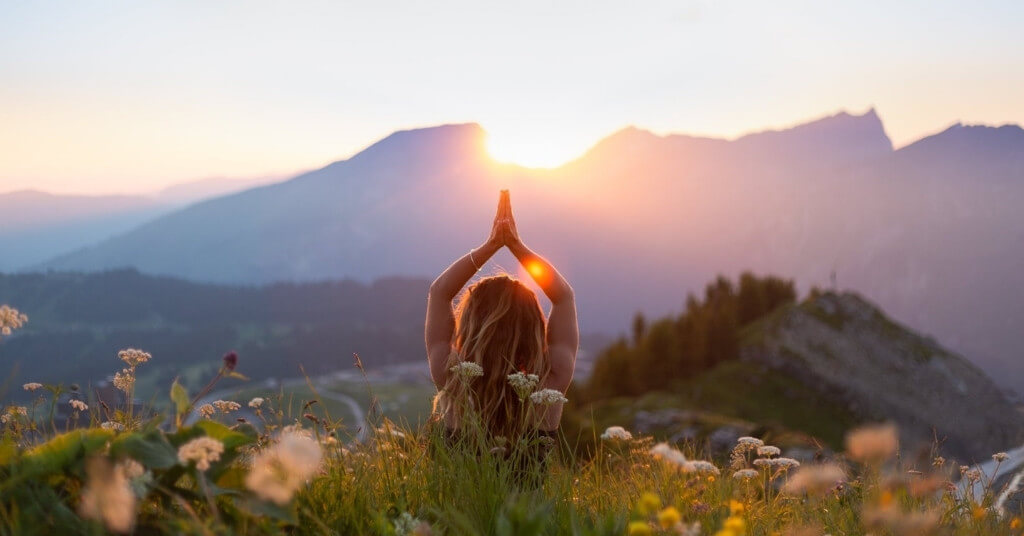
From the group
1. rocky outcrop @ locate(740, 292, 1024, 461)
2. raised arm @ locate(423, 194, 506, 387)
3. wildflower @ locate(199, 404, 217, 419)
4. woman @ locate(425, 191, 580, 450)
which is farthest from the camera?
rocky outcrop @ locate(740, 292, 1024, 461)

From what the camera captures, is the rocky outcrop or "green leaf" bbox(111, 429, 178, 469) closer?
"green leaf" bbox(111, 429, 178, 469)

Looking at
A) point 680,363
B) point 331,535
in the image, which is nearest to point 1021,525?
point 331,535

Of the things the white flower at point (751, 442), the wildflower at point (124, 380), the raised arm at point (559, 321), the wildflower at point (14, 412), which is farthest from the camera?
the raised arm at point (559, 321)

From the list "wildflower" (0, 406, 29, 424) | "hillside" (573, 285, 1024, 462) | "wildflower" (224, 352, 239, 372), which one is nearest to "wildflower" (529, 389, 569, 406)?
"wildflower" (224, 352, 239, 372)

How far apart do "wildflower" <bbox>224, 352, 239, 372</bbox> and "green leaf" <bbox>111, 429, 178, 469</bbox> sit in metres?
0.43

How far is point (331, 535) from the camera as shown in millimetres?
2648

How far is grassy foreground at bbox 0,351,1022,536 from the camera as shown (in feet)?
6.56

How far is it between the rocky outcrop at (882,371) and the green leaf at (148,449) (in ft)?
239

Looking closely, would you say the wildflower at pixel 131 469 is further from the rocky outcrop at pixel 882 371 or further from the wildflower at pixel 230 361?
the rocky outcrop at pixel 882 371

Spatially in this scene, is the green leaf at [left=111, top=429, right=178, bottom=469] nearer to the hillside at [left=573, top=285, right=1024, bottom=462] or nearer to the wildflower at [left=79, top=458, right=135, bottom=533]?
the wildflower at [left=79, top=458, right=135, bottom=533]

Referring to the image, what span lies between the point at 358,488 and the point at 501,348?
2.16m

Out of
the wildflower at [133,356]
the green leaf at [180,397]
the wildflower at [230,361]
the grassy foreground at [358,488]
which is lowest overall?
the grassy foreground at [358,488]

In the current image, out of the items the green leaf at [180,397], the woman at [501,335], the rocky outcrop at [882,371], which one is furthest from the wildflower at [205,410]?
the rocky outcrop at [882,371]

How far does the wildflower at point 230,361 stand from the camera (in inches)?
107
